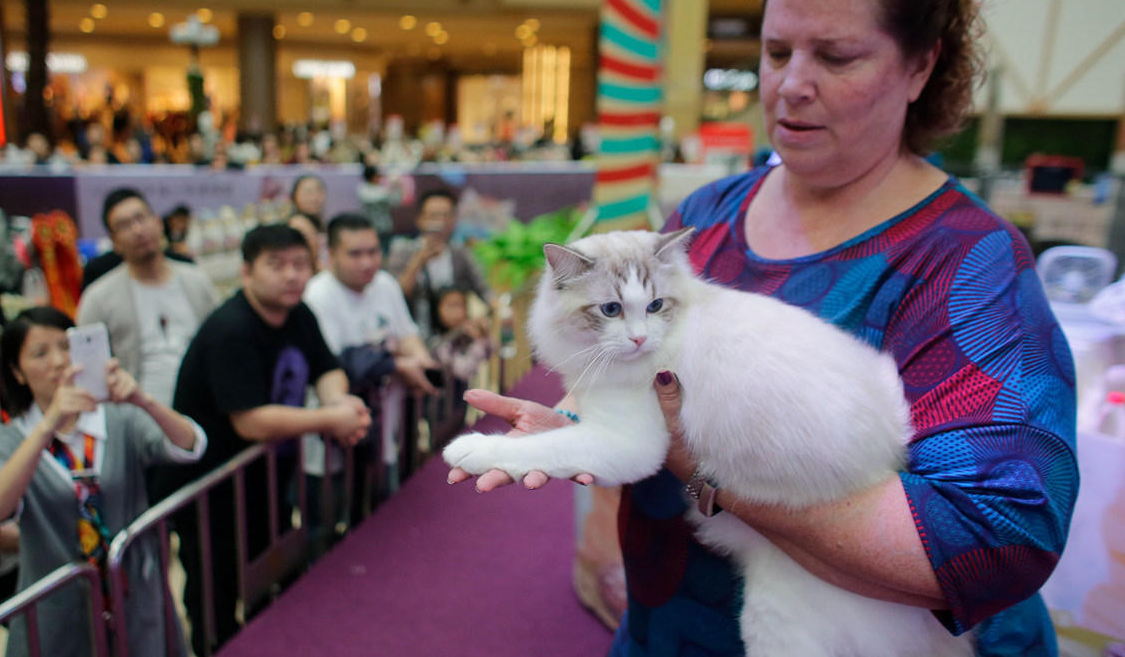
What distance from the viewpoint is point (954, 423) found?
34.9 inches

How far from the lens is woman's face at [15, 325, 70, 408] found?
7.36ft

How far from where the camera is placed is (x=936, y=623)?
974 mm

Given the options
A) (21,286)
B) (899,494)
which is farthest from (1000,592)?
(21,286)

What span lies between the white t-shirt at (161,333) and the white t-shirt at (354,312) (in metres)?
0.58

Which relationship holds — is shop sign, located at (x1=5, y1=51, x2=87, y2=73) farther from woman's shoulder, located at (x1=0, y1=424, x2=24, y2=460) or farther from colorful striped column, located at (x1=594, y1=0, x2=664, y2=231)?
woman's shoulder, located at (x1=0, y1=424, x2=24, y2=460)

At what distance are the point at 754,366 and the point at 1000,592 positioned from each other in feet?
1.31

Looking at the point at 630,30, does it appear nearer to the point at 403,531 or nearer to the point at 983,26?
the point at 983,26

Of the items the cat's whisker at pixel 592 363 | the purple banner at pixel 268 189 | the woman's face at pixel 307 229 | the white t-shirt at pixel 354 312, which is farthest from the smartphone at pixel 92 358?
the purple banner at pixel 268 189

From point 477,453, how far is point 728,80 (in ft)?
64.3

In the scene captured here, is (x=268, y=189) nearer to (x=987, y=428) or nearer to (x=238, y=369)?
(x=238, y=369)

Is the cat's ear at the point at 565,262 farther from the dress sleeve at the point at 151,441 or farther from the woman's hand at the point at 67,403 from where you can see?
the dress sleeve at the point at 151,441

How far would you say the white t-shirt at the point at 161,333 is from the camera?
320 centimetres

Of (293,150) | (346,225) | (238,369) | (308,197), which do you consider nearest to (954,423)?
(238,369)

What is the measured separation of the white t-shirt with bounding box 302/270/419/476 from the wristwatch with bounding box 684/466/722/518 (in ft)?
8.30
